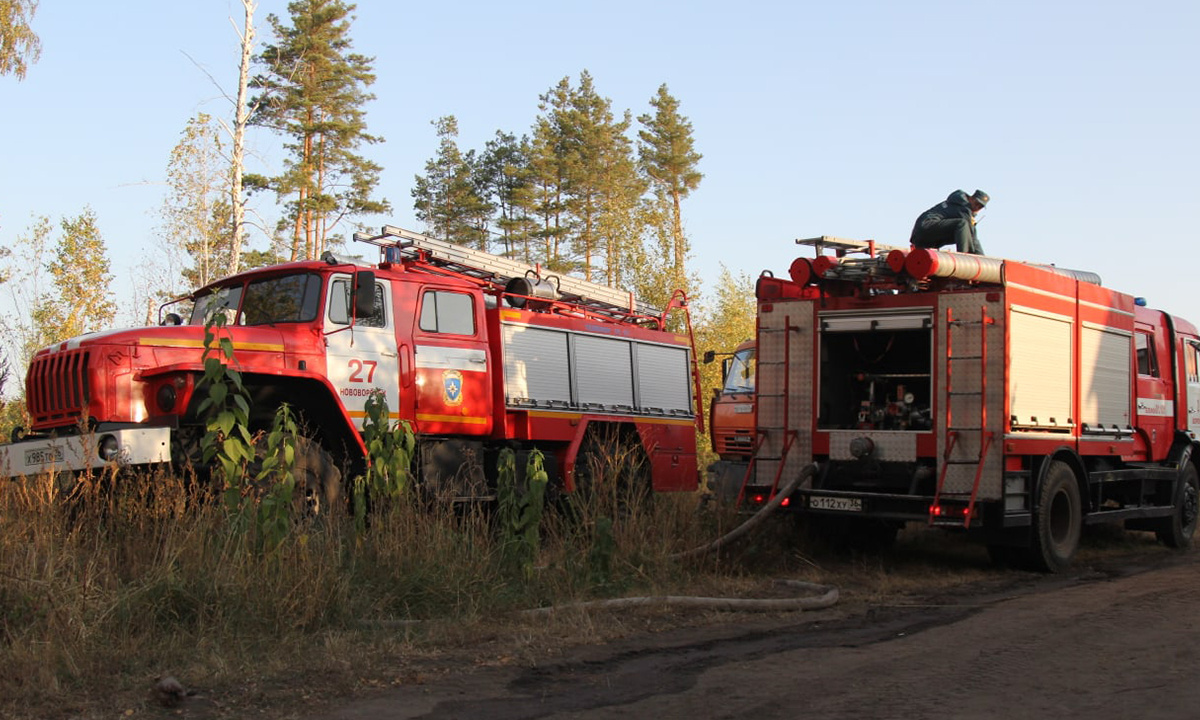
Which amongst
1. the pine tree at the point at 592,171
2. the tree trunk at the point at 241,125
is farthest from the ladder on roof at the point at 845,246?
the pine tree at the point at 592,171

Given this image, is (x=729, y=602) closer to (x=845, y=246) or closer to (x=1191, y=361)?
(x=845, y=246)

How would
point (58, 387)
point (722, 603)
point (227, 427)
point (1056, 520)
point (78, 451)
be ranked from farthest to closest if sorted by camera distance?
point (1056, 520) → point (58, 387) → point (78, 451) → point (722, 603) → point (227, 427)

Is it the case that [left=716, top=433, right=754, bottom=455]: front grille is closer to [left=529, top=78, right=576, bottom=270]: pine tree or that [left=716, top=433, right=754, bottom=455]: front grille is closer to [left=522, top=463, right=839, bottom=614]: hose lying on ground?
[left=522, top=463, right=839, bottom=614]: hose lying on ground

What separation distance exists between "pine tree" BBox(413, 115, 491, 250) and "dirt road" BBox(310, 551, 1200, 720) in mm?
40472

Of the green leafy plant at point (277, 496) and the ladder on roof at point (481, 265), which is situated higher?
the ladder on roof at point (481, 265)

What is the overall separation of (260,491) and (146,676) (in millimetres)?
2407

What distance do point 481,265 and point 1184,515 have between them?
960 cm

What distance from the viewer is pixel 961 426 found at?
10406 mm

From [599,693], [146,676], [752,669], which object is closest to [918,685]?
[752,669]

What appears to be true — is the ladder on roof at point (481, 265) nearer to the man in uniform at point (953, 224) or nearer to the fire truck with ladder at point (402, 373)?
the fire truck with ladder at point (402, 373)

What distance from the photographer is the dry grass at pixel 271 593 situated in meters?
5.91

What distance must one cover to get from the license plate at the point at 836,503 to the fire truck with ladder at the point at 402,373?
1742mm

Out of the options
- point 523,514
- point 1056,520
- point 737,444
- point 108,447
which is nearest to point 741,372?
point 737,444

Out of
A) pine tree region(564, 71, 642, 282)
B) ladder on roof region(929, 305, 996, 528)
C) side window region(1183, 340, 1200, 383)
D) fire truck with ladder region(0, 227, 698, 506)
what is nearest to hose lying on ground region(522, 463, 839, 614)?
ladder on roof region(929, 305, 996, 528)
